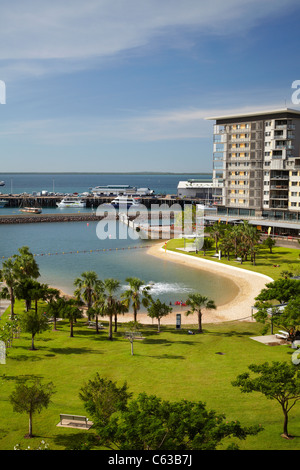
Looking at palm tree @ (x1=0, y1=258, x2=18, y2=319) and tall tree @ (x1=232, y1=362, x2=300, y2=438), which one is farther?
palm tree @ (x1=0, y1=258, x2=18, y2=319)

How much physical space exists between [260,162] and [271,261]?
37738 millimetres

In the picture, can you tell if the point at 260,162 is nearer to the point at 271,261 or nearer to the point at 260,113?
the point at 260,113

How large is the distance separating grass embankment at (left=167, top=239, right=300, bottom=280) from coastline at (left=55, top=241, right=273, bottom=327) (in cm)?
189

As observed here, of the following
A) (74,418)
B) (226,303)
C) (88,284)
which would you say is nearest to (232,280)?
(226,303)

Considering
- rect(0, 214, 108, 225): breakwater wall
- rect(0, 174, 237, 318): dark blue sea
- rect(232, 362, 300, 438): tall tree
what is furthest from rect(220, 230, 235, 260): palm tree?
rect(0, 214, 108, 225): breakwater wall

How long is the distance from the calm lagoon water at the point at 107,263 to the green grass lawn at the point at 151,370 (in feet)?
64.1

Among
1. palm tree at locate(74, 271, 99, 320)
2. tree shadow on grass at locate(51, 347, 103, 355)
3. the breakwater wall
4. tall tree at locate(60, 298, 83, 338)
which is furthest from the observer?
the breakwater wall

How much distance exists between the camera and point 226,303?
63469 millimetres

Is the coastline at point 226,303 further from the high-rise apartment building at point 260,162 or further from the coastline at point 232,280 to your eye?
the high-rise apartment building at point 260,162

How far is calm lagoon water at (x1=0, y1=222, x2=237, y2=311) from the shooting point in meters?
72.1

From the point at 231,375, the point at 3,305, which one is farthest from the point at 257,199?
the point at 231,375

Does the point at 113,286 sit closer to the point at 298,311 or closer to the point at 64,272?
the point at 298,311

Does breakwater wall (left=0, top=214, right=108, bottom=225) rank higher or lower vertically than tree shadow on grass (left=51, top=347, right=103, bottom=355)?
higher

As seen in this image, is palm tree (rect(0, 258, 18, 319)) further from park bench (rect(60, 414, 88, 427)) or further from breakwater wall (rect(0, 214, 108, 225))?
breakwater wall (rect(0, 214, 108, 225))
